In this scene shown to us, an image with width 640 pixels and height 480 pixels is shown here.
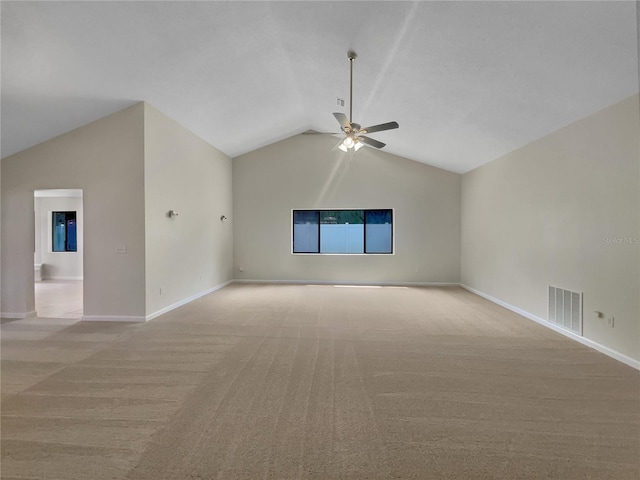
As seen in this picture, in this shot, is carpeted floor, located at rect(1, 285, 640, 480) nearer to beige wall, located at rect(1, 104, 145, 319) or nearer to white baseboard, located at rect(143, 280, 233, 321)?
white baseboard, located at rect(143, 280, 233, 321)

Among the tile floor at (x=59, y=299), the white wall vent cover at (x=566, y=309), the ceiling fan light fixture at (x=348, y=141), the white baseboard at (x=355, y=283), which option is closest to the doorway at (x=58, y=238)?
the tile floor at (x=59, y=299)

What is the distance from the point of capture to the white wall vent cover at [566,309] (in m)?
3.62

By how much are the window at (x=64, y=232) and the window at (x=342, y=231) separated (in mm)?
6796

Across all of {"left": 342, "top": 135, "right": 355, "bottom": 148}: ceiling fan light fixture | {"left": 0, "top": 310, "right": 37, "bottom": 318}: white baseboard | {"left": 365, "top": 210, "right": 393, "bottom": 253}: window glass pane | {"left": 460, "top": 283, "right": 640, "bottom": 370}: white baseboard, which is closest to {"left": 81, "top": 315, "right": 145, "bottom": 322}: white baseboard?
{"left": 0, "top": 310, "right": 37, "bottom": 318}: white baseboard

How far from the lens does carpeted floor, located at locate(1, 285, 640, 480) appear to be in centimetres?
166

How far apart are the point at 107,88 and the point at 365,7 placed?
335cm

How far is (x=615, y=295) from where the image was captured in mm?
3117

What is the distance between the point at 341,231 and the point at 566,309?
16.5ft

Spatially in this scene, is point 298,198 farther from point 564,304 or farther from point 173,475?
point 173,475

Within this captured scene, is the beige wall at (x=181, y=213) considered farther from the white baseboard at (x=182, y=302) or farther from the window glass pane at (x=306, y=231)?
the window glass pane at (x=306, y=231)

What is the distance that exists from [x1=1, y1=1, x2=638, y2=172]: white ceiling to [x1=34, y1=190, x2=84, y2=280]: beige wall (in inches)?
191

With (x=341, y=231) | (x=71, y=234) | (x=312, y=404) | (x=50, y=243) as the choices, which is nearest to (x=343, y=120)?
(x=312, y=404)

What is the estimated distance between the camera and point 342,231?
792 centimetres

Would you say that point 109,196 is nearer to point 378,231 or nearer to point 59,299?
point 59,299
